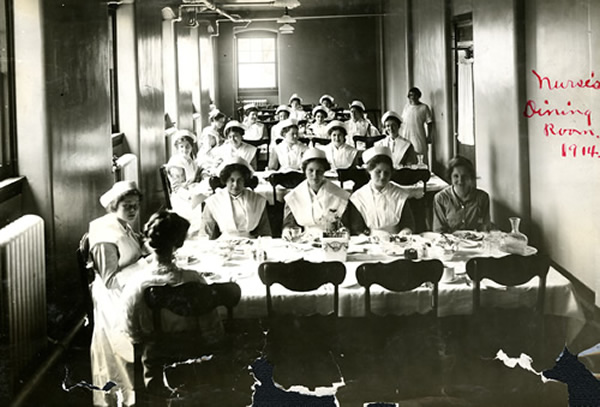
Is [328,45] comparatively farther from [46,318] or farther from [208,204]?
[46,318]

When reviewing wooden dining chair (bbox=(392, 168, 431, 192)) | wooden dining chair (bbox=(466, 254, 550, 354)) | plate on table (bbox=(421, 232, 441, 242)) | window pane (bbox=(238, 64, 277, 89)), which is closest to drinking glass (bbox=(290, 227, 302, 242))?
plate on table (bbox=(421, 232, 441, 242))

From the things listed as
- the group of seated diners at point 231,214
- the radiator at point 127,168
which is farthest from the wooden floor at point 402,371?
the radiator at point 127,168

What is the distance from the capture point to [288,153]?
5.81 meters

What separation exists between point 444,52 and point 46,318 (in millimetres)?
3494

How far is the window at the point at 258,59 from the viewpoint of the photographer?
20.1 ft

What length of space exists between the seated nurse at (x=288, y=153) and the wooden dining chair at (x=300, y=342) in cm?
323

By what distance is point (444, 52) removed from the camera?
498 centimetres

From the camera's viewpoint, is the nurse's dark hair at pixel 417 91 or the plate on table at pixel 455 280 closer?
the plate on table at pixel 455 280

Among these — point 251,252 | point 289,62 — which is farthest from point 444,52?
point 251,252

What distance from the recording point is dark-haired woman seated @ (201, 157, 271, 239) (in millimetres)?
3498

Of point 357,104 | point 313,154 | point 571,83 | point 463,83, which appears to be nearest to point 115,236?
point 313,154

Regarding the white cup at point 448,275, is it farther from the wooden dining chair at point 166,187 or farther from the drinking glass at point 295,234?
the wooden dining chair at point 166,187

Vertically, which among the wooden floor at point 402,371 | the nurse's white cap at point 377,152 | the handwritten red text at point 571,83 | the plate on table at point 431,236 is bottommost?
the wooden floor at point 402,371

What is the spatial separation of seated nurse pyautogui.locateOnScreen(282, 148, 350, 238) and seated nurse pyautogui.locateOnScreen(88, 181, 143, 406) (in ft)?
3.46
